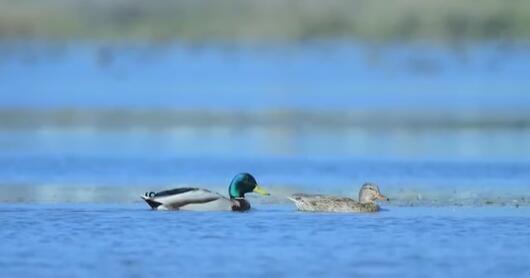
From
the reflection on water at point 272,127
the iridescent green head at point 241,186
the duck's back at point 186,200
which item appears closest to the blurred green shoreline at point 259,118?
the reflection on water at point 272,127

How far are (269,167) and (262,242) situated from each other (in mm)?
6758

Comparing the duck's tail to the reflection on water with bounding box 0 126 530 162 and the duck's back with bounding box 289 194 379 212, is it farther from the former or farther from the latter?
the reflection on water with bounding box 0 126 530 162

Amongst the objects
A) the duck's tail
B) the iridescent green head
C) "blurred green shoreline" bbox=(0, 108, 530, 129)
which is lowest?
the duck's tail

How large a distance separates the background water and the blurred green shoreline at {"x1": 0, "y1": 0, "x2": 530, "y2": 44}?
1921 cm

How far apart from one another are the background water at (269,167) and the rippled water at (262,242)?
0.07 feet

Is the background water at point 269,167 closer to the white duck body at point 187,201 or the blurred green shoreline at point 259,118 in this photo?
the blurred green shoreline at point 259,118

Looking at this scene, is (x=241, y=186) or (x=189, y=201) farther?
(x=241, y=186)

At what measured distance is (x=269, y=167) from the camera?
69.4 ft

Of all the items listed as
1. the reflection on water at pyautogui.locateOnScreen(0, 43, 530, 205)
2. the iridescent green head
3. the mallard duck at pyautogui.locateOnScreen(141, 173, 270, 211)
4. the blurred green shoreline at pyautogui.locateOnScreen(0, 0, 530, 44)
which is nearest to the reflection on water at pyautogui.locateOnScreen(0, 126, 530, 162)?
the reflection on water at pyautogui.locateOnScreen(0, 43, 530, 205)

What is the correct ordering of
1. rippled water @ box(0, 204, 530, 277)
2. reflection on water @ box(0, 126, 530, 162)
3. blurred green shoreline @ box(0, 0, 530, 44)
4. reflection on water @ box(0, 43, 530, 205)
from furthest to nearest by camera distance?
blurred green shoreline @ box(0, 0, 530, 44), reflection on water @ box(0, 126, 530, 162), reflection on water @ box(0, 43, 530, 205), rippled water @ box(0, 204, 530, 277)

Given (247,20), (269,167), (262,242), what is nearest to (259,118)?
(269,167)

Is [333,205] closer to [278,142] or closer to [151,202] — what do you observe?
[151,202]

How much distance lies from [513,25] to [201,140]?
3804 cm

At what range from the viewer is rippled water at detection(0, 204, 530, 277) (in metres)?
13.0
